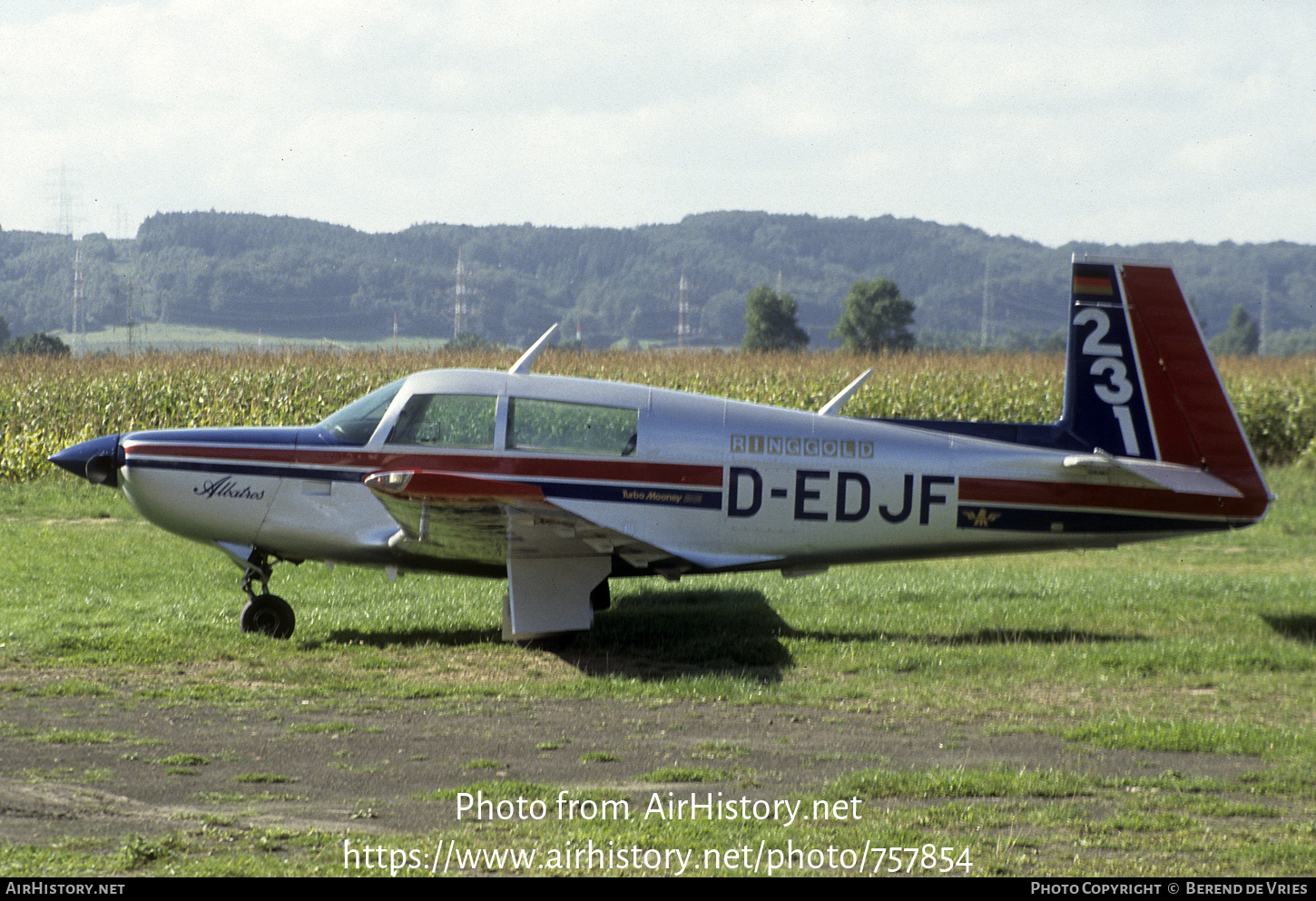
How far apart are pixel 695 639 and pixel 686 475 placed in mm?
1369

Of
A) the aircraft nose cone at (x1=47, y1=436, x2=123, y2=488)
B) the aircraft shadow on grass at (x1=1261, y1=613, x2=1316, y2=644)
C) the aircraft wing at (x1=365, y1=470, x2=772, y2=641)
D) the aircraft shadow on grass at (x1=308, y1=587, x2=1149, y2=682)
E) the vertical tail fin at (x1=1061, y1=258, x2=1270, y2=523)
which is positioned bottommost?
the aircraft shadow on grass at (x1=308, y1=587, x2=1149, y2=682)

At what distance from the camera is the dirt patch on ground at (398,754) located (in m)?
5.14

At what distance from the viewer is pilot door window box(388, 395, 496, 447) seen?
8438mm

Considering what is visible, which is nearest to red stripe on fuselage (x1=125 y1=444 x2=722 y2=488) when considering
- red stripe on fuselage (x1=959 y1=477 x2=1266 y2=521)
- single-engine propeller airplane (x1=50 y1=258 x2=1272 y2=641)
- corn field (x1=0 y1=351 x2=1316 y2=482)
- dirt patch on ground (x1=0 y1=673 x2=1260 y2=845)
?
single-engine propeller airplane (x1=50 y1=258 x2=1272 y2=641)

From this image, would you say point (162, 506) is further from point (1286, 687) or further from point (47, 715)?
point (1286, 687)

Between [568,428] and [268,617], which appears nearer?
[568,428]

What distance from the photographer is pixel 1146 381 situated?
29.1 ft

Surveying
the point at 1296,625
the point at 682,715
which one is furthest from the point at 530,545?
the point at 1296,625

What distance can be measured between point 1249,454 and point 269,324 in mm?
101642

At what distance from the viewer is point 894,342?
67.8 metres

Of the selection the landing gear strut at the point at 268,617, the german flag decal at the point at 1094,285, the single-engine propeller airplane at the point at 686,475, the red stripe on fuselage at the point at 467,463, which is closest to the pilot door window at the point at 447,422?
the single-engine propeller airplane at the point at 686,475

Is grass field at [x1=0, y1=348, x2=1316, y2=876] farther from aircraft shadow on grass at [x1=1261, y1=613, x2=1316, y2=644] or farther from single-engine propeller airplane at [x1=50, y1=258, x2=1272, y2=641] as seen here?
single-engine propeller airplane at [x1=50, y1=258, x2=1272, y2=641]

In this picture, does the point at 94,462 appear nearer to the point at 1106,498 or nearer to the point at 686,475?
the point at 686,475

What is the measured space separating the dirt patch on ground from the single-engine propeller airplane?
1.61m
